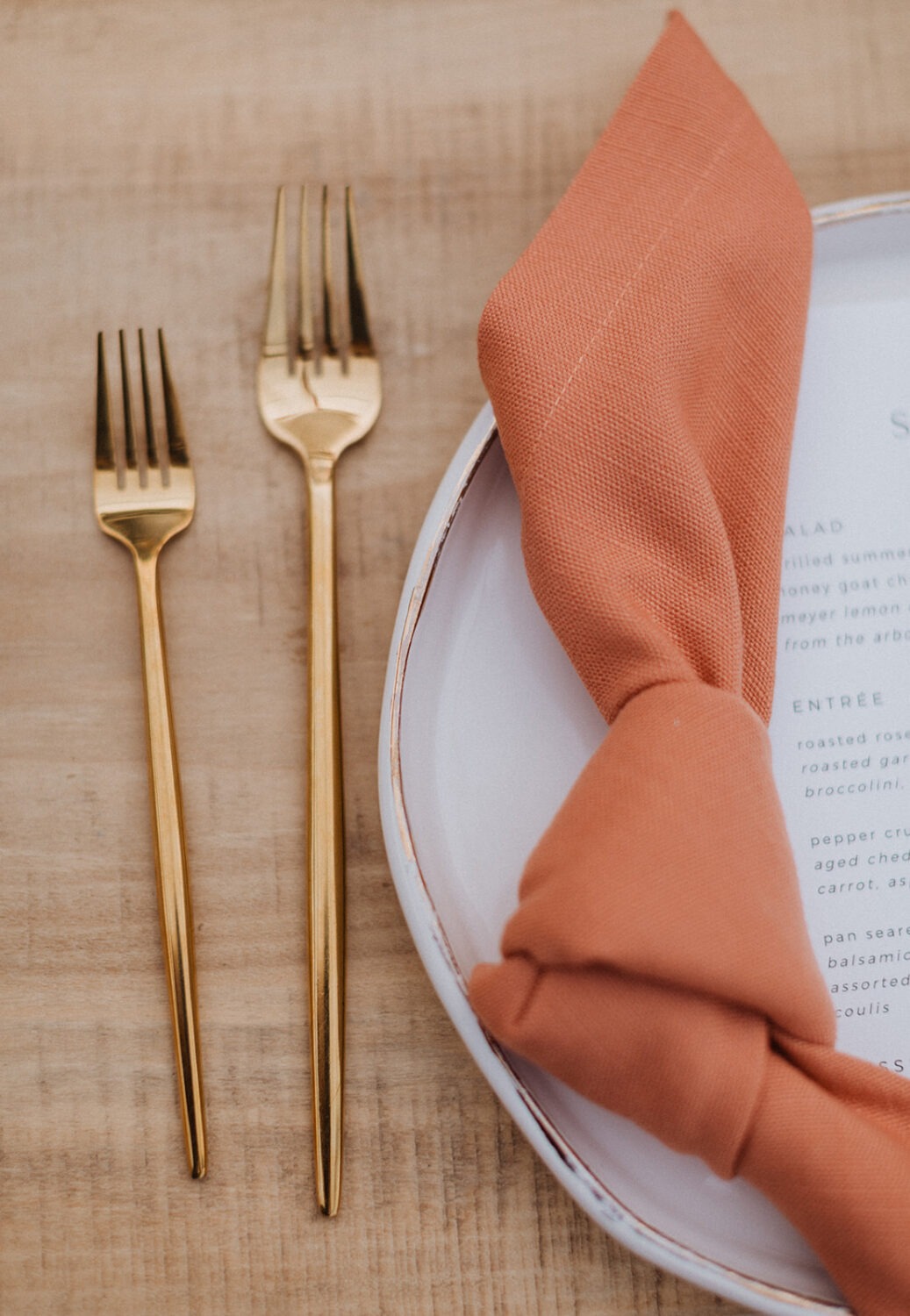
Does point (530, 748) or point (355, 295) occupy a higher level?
point (355, 295)

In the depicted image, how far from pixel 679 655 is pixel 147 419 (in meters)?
0.22

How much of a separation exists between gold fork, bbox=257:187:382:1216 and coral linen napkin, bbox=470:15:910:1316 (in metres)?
0.07

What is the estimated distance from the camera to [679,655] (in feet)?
0.94

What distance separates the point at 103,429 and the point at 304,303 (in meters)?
0.09

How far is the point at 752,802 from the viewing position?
0.87 feet

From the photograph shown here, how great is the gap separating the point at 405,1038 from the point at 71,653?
0.19 m

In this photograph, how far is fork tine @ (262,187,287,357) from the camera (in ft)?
1.23

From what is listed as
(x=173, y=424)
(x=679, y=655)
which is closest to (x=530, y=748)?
(x=679, y=655)

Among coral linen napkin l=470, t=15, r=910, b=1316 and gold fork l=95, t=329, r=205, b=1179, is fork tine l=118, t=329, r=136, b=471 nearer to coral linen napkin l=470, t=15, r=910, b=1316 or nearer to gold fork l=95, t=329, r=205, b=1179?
gold fork l=95, t=329, r=205, b=1179

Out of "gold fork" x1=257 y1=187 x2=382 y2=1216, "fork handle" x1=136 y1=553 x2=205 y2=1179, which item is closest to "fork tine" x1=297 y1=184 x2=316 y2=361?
"gold fork" x1=257 y1=187 x2=382 y2=1216

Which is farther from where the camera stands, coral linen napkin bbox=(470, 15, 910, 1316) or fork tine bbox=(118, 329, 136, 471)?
fork tine bbox=(118, 329, 136, 471)

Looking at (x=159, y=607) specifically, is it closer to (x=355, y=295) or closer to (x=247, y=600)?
(x=247, y=600)

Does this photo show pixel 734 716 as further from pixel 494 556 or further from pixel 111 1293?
pixel 111 1293

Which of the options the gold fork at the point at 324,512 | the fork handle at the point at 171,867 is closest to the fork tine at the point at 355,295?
the gold fork at the point at 324,512
